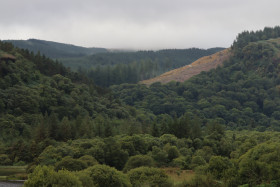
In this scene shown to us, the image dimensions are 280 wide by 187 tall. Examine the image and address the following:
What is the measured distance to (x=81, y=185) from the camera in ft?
123

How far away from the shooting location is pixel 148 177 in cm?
4625

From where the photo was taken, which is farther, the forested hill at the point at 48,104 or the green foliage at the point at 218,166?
the forested hill at the point at 48,104

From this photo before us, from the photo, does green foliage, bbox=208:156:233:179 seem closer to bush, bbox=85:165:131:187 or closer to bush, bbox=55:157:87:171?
bush, bbox=85:165:131:187

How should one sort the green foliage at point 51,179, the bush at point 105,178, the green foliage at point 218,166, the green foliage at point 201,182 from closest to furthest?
the green foliage at point 51,179, the bush at point 105,178, the green foliage at point 201,182, the green foliage at point 218,166

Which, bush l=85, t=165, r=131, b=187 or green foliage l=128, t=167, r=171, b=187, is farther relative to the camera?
green foliage l=128, t=167, r=171, b=187

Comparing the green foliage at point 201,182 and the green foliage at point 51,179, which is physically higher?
the green foliage at point 51,179

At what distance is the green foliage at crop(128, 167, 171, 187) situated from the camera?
4523 centimetres

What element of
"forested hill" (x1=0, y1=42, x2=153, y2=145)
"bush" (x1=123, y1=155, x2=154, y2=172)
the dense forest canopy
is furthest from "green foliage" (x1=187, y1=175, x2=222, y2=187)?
"forested hill" (x1=0, y1=42, x2=153, y2=145)

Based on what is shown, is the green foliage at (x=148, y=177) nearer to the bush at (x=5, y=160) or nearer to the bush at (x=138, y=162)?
the bush at (x=138, y=162)

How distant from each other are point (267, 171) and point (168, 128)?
2283 inches

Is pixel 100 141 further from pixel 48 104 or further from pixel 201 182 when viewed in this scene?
pixel 48 104

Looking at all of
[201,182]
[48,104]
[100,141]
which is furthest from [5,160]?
[201,182]

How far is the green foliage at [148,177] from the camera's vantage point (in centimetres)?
4523

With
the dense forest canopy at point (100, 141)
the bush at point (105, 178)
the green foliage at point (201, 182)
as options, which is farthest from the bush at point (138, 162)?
the bush at point (105, 178)
